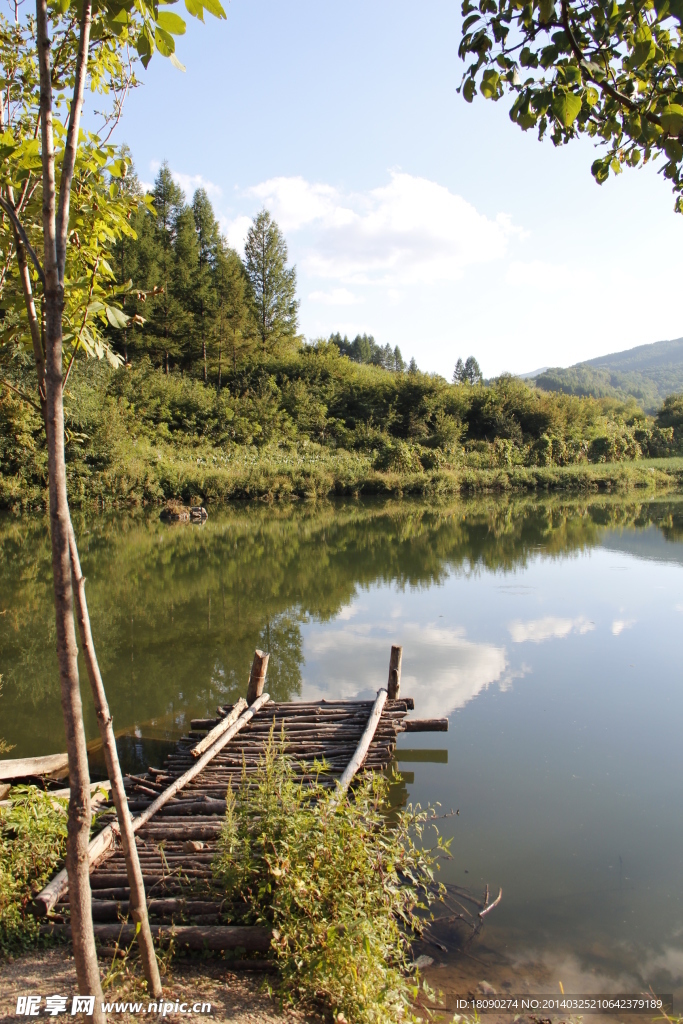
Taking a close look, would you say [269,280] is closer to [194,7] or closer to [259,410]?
[259,410]

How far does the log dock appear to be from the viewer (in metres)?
3.30

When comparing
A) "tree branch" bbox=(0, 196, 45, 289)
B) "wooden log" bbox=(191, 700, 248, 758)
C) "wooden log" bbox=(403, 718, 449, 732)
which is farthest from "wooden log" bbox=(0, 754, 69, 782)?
"tree branch" bbox=(0, 196, 45, 289)

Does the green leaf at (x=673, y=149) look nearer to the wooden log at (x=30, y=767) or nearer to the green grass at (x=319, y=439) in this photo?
the wooden log at (x=30, y=767)

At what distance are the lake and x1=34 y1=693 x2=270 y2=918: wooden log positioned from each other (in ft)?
3.40

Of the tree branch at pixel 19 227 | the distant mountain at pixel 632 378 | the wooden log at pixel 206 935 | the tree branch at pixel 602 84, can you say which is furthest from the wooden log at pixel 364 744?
the distant mountain at pixel 632 378

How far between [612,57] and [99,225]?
6.94 feet

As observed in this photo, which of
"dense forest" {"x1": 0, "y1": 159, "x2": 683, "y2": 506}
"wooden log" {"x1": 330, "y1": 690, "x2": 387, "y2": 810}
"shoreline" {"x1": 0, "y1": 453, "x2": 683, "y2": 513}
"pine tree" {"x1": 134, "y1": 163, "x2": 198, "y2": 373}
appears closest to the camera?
"wooden log" {"x1": 330, "y1": 690, "x2": 387, "y2": 810}

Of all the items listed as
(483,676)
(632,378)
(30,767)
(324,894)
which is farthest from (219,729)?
(632,378)

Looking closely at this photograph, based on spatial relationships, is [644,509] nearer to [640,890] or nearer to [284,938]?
[640,890]

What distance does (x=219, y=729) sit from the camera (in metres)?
5.68

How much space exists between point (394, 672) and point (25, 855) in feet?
13.1

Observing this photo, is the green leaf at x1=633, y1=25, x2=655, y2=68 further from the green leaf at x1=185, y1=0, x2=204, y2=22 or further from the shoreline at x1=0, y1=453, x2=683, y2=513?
the shoreline at x1=0, y1=453, x2=683, y2=513

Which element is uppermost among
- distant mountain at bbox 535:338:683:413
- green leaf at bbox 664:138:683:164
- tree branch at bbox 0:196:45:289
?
distant mountain at bbox 535:338:683:413

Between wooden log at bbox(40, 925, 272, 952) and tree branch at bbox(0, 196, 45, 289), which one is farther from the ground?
tree branch at bbox(0, 196, 45, 289)
